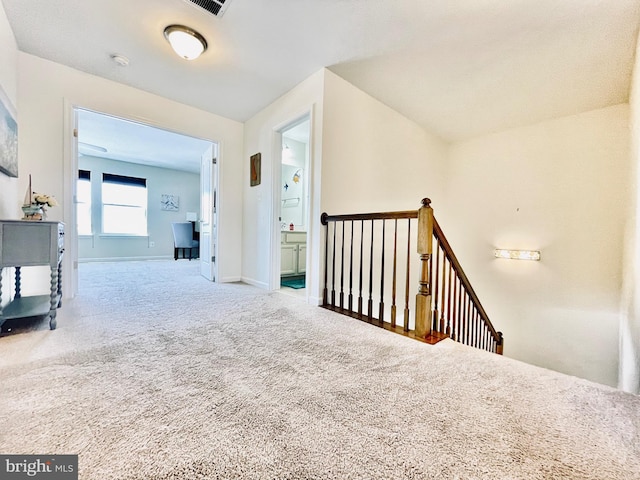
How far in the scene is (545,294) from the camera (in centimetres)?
357

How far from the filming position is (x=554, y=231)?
138 inches

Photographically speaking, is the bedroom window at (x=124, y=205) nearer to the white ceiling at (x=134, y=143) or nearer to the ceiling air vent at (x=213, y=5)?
the white ceiling at (x=134, y=143)

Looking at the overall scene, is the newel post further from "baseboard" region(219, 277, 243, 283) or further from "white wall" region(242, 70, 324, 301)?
"baseboard" region(219, 277, 243, 283)

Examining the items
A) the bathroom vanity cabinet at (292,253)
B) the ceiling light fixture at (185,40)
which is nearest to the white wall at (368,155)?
the ceiling light fixture at (185,40)

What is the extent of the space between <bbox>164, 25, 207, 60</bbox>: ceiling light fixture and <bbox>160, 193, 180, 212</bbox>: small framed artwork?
546 centimetres

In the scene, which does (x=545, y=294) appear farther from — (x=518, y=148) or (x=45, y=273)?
(x=45, y=273)

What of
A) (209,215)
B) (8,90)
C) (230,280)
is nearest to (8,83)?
(8,90)

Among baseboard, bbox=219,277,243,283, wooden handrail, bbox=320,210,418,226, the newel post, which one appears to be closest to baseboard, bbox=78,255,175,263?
baseboard, bbox=219,277,243,283

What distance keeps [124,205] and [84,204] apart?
715 millimetres

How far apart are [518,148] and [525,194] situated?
2.18ft

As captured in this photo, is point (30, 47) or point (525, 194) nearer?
point (30, 47)

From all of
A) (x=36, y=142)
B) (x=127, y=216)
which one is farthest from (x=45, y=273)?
(x=127, y=216)

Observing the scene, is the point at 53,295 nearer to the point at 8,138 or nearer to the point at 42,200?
the point at 42,200

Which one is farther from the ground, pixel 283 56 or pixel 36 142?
pixel 283 56
